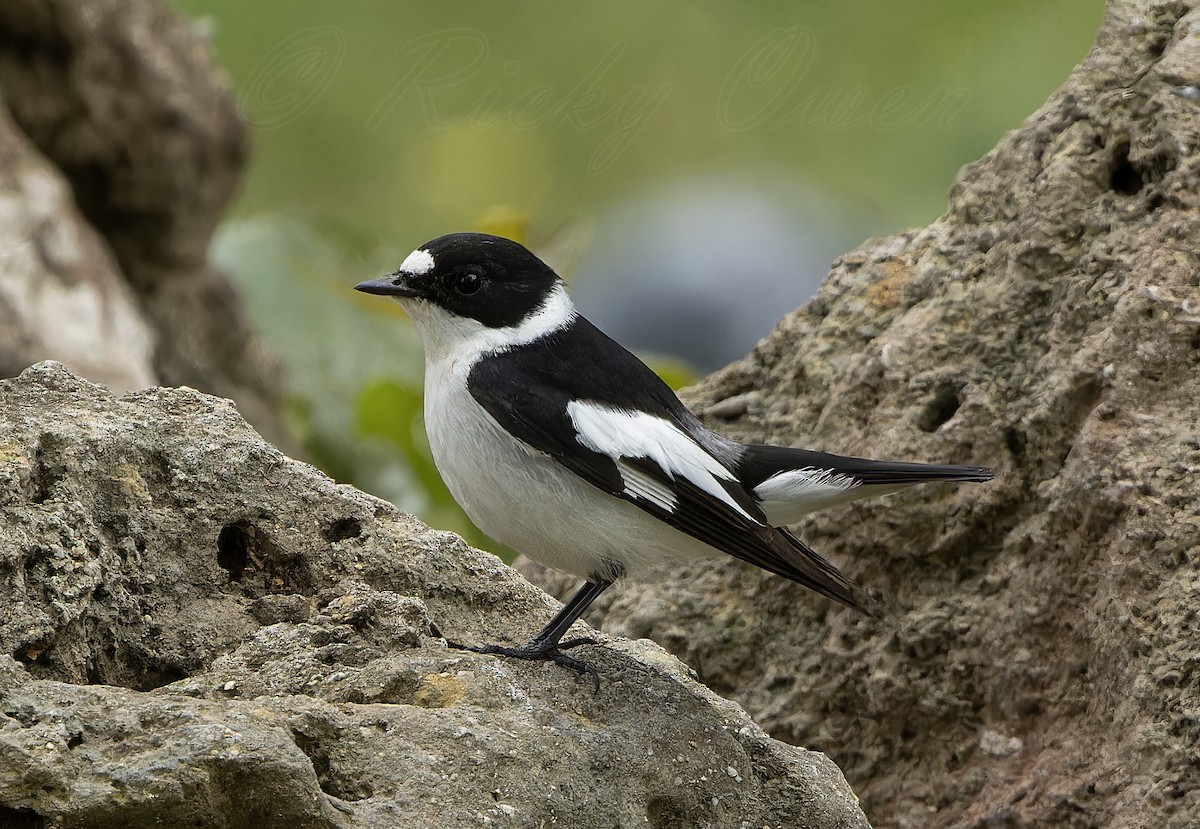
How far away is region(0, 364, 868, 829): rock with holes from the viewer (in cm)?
246

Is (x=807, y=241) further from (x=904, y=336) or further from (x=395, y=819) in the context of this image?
(x=395, y=819)

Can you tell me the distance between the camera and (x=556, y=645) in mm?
3572

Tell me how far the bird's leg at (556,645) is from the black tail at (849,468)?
59 centimetres

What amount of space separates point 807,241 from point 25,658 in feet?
21.6

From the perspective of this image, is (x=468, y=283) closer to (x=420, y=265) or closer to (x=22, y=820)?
(x=420, y=265)

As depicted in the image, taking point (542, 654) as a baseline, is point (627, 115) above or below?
above

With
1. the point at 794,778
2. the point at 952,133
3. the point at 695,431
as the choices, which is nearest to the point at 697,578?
the point at 695,431

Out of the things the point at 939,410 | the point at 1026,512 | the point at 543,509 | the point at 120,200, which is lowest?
the point at 120,200

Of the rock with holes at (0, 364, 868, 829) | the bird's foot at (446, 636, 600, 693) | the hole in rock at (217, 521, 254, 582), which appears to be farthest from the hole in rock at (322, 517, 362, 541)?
the bird's foot at (446, 636, 600, 693)

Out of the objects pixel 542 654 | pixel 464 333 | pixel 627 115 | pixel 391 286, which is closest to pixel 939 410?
pixel 464 333

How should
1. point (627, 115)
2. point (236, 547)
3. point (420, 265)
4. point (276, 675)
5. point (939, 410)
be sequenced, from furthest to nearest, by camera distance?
point (627, 115)
point (939, 410)
point (420, 265)
point (236, 547)
point (276, 675)

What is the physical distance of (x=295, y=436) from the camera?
7.49 metres

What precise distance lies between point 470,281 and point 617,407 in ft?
1.99

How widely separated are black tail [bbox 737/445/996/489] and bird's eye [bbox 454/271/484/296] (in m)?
0.90
